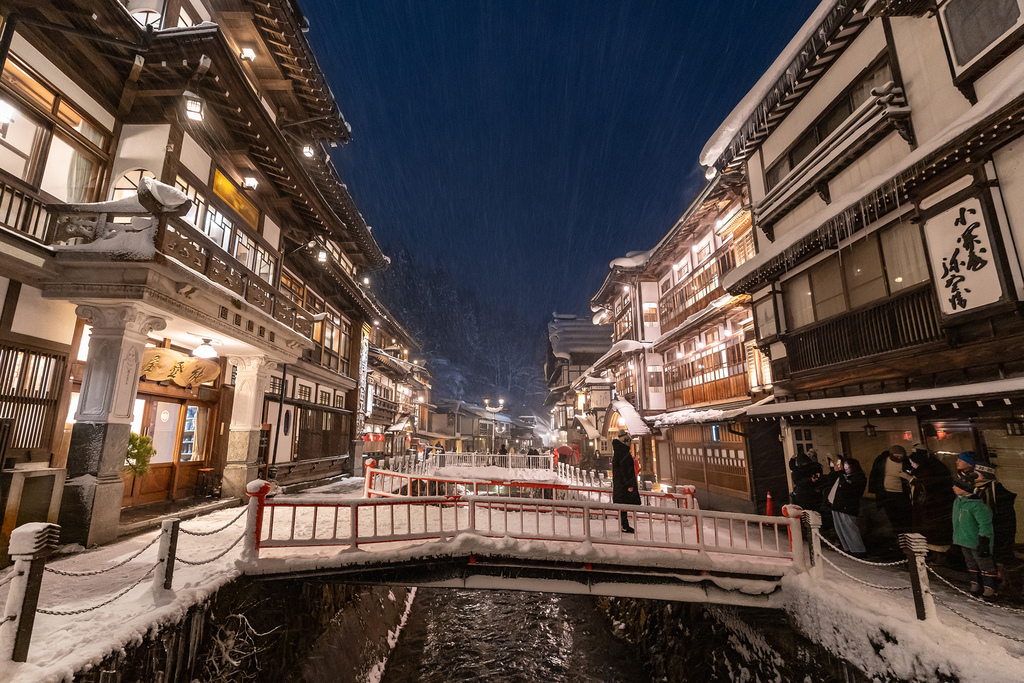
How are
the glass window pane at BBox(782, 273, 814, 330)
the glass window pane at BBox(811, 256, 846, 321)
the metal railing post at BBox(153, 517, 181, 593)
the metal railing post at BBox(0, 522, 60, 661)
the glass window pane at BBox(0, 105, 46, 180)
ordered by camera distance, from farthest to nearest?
1. the glass window pane at BBox(782, 273, 814, 330)
2. the glass window pane at BBox(811, 256, 846, 321)
3. the glass window pane at BBox(0, 105, 46, 180)
4. the metal railing post at BBox(153, 517, 181, 593)
5. the metal railing post at BBox(0, 522, 60, 661)

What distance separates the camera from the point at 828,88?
37.5 feet

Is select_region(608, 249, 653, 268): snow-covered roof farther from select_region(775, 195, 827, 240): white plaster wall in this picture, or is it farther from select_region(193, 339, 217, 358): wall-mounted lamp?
select_region(193, 339, 217, 358): wall-mounted lamp

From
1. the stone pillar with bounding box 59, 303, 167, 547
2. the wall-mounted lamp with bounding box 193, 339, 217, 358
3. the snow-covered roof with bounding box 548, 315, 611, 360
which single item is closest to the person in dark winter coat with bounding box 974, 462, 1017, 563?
the stone pillar with bounding box 59, 303, 167, 547

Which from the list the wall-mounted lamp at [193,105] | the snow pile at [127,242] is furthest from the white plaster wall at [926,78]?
the wall-mounted lamp at [193,105]

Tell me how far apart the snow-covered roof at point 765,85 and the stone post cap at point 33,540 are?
57.5 ft

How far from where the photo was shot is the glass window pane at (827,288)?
35.9 ft

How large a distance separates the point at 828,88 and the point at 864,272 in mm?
5448

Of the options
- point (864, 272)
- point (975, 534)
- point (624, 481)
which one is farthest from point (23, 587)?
point (864, 272)

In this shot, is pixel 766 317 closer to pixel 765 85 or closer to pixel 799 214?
pixel 799 214

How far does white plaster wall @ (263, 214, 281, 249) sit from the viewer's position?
1513cm

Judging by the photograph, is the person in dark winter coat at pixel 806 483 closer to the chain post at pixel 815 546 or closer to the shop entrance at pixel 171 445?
the chain post at pixel 815 546

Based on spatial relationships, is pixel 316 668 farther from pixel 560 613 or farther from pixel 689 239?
pixel 689 239

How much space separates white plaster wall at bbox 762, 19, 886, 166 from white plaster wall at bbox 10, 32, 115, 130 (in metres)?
17.7

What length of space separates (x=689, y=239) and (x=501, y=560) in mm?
19151
